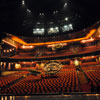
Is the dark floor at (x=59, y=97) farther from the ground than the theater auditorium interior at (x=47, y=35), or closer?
closer

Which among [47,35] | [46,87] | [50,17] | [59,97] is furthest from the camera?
[50,17]

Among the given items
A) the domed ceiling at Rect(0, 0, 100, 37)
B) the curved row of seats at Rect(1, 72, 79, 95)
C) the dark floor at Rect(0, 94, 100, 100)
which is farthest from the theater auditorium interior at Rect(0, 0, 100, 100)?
the dark floor at Rect(0, 94, 100, 100)

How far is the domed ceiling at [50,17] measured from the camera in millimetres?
15778

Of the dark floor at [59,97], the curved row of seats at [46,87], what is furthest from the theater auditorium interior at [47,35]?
the dark floor at [59,97]

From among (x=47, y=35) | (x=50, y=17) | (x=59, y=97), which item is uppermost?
(x=50, y=17)

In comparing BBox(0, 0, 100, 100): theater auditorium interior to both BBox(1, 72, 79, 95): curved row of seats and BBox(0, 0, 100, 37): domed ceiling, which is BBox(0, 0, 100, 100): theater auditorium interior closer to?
BBox(0, 0, 100, 37): domed ceiling

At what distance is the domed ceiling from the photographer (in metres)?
15.8

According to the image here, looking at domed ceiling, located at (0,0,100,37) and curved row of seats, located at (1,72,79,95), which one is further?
domed ceiling, located at (0,0,100,37)

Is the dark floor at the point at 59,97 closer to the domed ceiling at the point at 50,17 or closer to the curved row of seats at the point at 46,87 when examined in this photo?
the curved row of seats at the point at 46,87

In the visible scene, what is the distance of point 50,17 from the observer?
67.6 ft

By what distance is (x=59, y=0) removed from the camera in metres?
18.8

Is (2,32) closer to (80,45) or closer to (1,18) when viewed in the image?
(1,18)

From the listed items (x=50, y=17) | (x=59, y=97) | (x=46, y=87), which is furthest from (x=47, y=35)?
(x=59, y=97)

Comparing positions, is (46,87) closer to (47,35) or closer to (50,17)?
(47,35)
